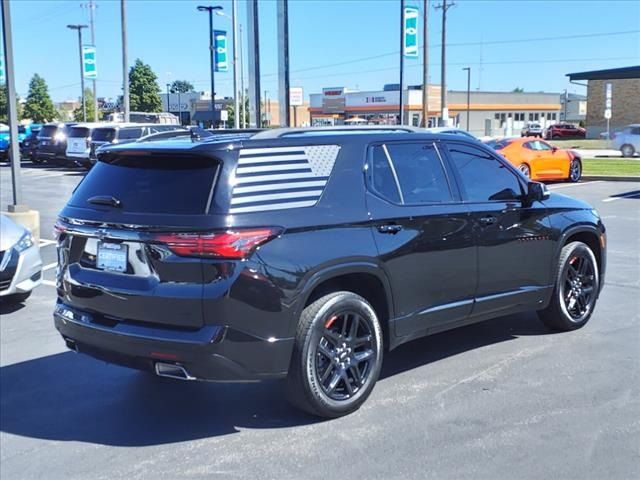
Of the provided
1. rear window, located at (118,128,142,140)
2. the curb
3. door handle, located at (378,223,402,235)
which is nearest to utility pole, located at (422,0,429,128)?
the curb

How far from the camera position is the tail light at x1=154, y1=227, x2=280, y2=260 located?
3916 mm

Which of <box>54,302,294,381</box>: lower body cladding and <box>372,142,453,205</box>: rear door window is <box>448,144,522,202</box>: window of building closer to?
<box>372,142,453,205</box>: rear door window

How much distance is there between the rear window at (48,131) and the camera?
31.2 metres

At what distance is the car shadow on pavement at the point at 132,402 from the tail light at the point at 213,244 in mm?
1226

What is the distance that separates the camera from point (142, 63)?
240 feet

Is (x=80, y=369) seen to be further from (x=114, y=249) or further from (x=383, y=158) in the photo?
(x=383, y=158)

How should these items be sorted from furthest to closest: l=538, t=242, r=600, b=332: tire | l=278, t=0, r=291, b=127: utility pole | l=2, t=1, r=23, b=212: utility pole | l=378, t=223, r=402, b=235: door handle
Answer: l=278, t=0, r=291, b=127: utility pole
l=2, t=1, r=23, b=212: utility pole
l=538, t=242, r=600, b=332: tire
l=378, t=223, r=402, b=235: door handle

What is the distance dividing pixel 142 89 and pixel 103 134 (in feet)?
160

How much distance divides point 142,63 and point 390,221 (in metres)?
73.1

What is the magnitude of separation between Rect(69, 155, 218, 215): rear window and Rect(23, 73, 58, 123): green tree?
3234 inches

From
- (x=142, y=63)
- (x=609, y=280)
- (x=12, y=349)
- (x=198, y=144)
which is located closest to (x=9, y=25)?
(x=12, y=349)

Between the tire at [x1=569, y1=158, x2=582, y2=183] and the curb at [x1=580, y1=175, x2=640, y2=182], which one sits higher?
the tire at [x1=569, y1=158, x2=582, y2=183]

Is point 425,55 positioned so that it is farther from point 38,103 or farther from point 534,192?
point 38,103

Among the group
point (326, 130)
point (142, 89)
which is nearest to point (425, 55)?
point (326, 130)
